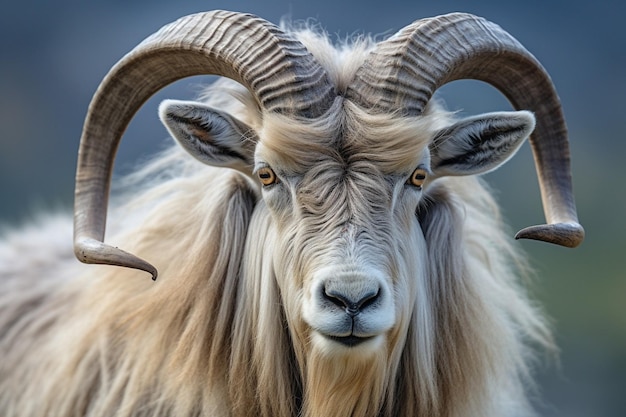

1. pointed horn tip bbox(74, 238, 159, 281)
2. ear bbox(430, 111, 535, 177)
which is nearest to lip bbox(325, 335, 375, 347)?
pointed horn tip bbox(74, 238, 159, 281)

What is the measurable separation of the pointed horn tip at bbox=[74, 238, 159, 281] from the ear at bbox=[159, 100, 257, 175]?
28.4 inches

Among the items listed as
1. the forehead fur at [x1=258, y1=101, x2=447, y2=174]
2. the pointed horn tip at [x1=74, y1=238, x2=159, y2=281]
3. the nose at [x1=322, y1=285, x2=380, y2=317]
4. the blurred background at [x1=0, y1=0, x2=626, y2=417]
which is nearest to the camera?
the nose at [x1=322, y1=285, x2=380, y2=317]

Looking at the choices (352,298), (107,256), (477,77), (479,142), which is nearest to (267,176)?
(107,256)

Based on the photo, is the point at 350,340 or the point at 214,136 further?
the point at 214,136

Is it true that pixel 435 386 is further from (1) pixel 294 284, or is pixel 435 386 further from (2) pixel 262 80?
(2) pixel 262 80

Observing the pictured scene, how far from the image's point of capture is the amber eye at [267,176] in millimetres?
4966

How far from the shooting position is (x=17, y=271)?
7281 millimetres

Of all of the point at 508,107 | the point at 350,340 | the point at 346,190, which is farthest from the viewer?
the point at 508,107

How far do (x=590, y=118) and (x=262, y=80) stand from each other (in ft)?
77.2

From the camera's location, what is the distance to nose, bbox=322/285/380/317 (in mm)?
4227

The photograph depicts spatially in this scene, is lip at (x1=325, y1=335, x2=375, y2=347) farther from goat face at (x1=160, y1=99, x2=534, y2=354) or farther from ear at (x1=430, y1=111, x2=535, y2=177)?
ear at (x1=430, y1=111, x2=535, y2=177)

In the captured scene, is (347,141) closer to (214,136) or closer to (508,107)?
(214,136)

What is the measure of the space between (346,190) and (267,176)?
52 centimetres

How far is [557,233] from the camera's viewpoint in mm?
5164
